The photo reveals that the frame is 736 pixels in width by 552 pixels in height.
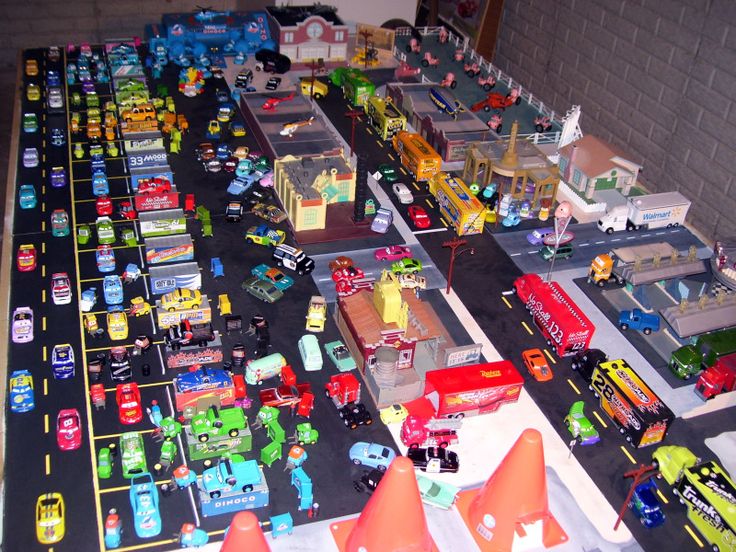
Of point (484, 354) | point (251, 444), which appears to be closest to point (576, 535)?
point (484, 354)

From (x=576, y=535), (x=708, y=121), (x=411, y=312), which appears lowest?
(x=576, y=535)

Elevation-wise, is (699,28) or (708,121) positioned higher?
(699,28)

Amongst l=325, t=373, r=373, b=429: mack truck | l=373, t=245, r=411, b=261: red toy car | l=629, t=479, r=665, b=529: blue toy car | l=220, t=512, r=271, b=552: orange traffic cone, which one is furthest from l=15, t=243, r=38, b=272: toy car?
l=629, t=479, r=665, b=529: blue toy car

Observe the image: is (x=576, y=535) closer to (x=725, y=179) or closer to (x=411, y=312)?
(x=411, y=312)

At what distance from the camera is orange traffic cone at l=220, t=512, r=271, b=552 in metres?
17.4

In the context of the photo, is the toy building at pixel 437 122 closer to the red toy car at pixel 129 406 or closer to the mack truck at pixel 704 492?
the mack truck at pixel 704 492

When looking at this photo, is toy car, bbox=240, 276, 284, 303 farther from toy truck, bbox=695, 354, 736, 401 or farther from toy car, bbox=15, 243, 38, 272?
toy truck, bbox=695, 354, 736, 401

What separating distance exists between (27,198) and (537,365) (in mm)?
21643

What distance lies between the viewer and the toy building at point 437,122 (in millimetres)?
38031

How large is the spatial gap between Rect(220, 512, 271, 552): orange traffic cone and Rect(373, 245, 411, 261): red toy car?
618 inches

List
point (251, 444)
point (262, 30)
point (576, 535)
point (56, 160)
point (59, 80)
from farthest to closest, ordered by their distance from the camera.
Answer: point (262, 30)
point (59, 80)
point (56, 160)
point (251, 444)
point (576, 535)

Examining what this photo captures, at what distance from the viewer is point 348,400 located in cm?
2517

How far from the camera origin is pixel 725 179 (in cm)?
3434

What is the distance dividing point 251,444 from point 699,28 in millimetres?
25911
